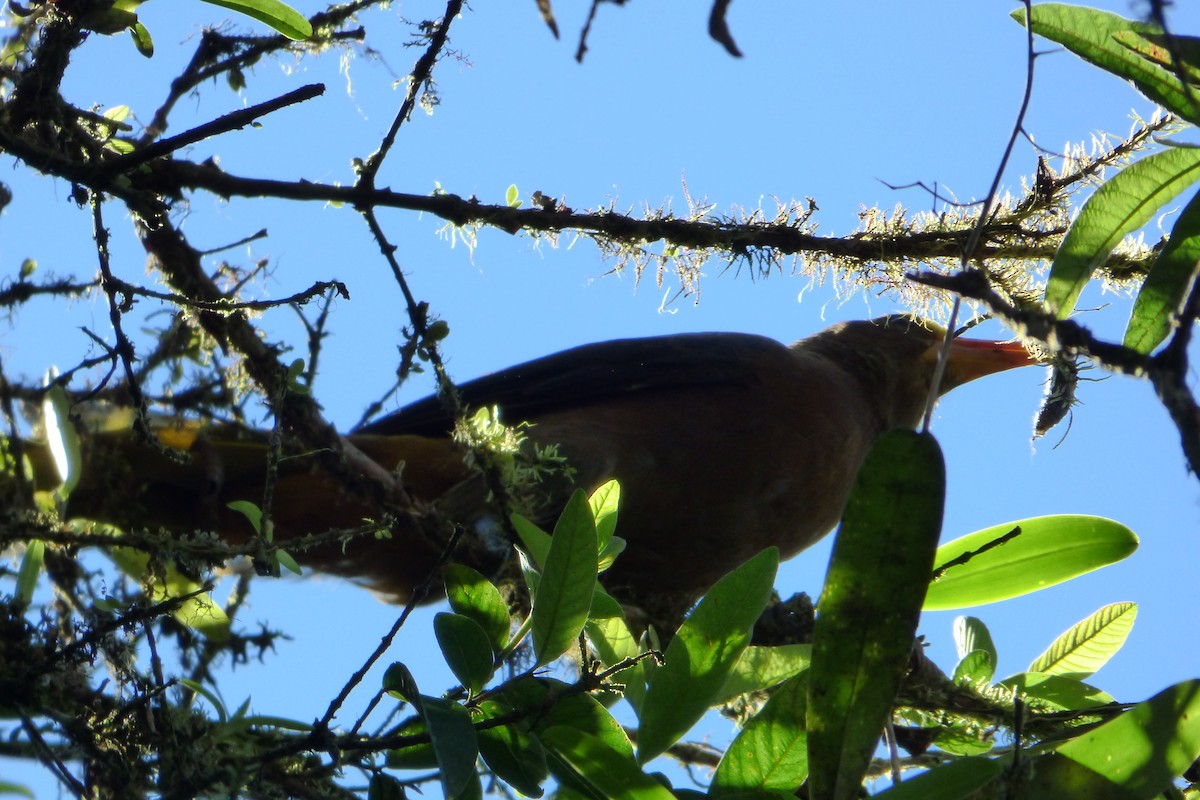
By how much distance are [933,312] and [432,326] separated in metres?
1.23

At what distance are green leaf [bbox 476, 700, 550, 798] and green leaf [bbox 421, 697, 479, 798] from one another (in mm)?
142

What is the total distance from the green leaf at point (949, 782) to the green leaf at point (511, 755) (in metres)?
0.52

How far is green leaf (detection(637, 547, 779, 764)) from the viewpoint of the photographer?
175cm

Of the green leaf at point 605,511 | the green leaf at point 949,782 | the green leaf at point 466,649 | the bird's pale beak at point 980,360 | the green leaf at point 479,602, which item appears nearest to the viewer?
the green leaf at point 949,782

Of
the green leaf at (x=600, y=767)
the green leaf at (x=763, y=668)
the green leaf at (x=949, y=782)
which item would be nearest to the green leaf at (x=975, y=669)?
the green leaf at (x=763, y=668)

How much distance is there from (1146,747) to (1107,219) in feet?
3.01

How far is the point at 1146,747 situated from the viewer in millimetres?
1535

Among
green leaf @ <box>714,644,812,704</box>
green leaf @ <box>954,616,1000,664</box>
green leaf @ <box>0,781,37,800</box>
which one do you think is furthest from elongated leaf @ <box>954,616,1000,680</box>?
green leaf @ <box>0,781,37,800</box>

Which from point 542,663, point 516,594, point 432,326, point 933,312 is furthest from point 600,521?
point 933,312

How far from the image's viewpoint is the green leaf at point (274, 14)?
2.16 meters

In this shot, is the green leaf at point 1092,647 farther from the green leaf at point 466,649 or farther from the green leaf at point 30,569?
the green leaf at point 30,569

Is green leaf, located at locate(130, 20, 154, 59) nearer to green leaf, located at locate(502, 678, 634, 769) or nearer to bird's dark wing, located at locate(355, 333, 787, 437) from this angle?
green leaf, located at locate(502, 678, 634, 769)

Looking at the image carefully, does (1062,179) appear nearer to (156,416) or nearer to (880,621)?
(880,621)

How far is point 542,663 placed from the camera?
1.75m
